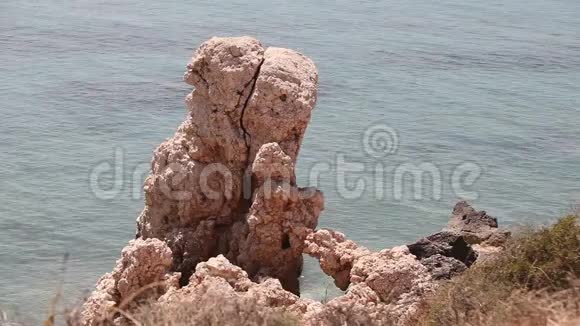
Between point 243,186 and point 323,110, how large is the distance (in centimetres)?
1388

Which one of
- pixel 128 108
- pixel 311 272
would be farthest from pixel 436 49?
pixel 311 272

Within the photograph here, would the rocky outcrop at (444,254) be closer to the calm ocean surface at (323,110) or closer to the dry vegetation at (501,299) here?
the calm ocean surface at (323,110)

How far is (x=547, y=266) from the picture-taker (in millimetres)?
10438

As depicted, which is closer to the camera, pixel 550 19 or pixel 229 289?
pixel 229 289

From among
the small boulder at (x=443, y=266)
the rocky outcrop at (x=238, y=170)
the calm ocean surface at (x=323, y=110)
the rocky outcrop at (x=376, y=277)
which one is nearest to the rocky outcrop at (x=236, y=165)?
the rocky outcrop at (x=238, y=170)

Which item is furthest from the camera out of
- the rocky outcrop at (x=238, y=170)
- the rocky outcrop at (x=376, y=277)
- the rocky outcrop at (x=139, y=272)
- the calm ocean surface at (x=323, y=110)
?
the calm ocean surface at (x=323, y=110)

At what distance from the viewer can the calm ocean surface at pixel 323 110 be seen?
736 inches

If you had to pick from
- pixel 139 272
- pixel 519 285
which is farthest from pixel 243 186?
pixel 519 285

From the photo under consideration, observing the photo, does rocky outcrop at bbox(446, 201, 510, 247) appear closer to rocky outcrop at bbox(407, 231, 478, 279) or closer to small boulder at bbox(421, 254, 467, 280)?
rocky outcrop at bbox(407, 231, 478, 279)

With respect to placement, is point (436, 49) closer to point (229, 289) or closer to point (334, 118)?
point (334, 118)

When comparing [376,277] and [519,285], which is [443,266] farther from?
[519,285]

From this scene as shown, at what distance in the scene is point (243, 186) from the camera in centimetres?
1327

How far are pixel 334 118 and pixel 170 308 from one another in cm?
1846

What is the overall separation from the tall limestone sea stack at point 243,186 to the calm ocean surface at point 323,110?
6.78 ft
